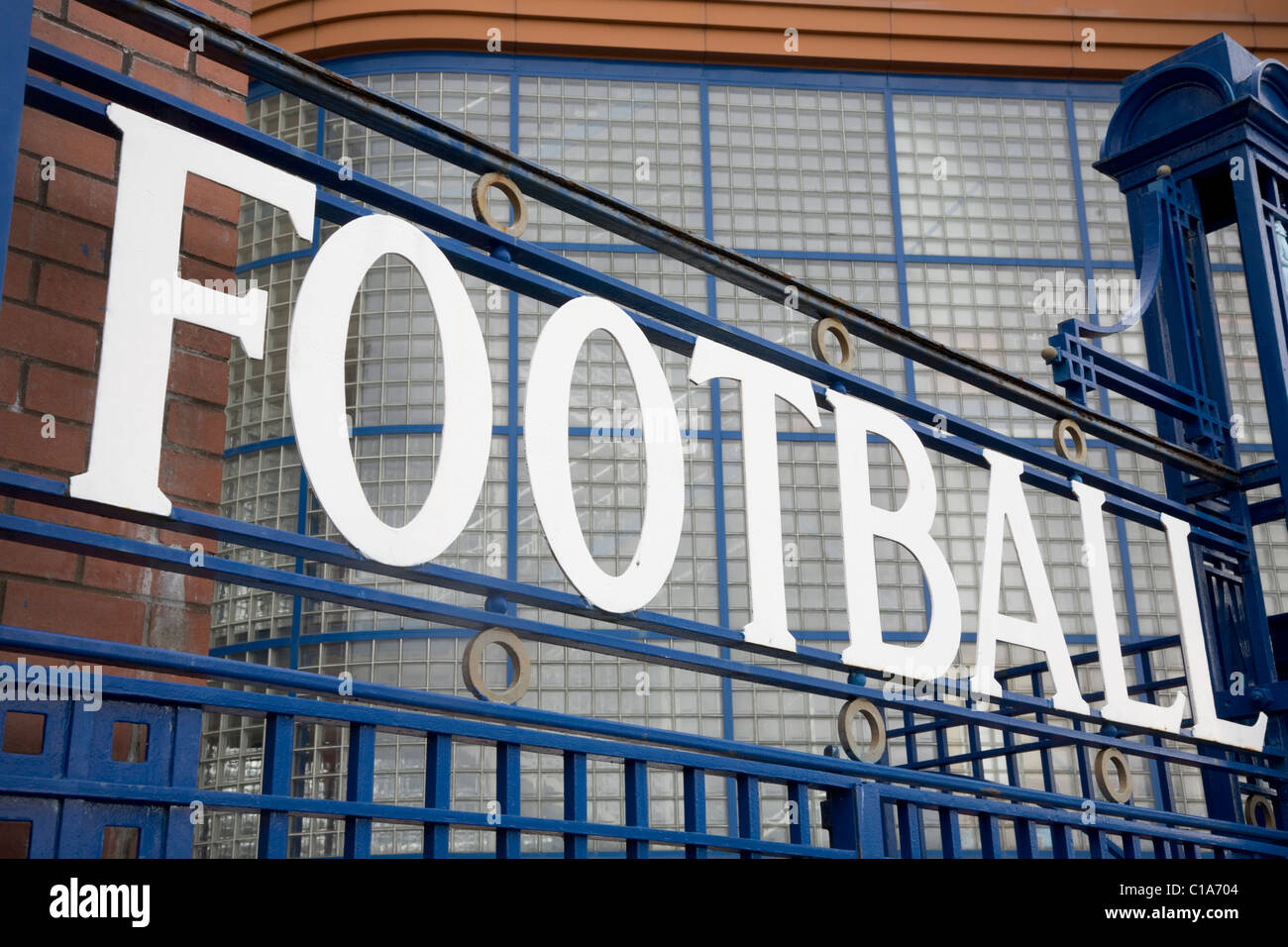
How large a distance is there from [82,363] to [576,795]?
60.0 inches

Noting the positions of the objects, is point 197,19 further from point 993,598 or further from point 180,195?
point 993,598

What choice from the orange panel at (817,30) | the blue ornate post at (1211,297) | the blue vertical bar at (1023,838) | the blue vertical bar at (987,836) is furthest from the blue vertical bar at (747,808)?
the orange panel at (817,30)

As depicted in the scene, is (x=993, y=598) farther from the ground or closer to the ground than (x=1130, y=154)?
closer to the ground

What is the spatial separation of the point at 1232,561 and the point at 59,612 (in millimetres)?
4544

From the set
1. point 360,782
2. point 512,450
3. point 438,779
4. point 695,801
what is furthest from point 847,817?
point 512,450

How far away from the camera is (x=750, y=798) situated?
3.40 meters

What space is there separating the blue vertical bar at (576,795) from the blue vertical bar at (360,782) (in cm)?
50

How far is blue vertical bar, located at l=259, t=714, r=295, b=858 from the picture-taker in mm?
2510

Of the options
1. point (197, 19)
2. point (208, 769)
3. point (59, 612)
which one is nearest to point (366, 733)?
point (59, 612)

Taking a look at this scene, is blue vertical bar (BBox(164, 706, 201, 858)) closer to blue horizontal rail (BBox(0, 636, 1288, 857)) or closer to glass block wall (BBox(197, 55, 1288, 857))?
blue horizontal rail (BBox(0, 636, 1288, 857))

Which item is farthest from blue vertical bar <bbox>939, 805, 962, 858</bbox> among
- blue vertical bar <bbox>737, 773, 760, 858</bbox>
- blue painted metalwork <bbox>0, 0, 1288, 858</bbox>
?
A: blue vertical bar <bbox>737, 773, 760, 858</bbox>
